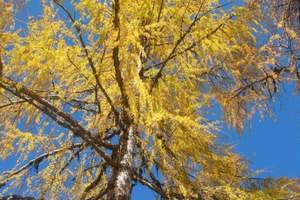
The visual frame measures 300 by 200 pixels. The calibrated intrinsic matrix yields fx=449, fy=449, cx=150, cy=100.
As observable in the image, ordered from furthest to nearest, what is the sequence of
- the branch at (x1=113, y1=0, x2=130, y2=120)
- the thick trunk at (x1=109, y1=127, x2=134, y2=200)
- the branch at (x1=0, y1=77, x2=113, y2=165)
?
1. the thick trunk at (x1=109, y1=127, x2=134, y2=200)
2. the branch at (x1=0, y1=77, x2=113, y2=165)
3. the branch at (x1=113, y1=0, x2=130, y2=120)

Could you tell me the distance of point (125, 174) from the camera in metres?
4.09

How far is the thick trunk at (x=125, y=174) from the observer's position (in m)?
3.93

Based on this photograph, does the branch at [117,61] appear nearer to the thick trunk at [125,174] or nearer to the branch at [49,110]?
the thick trunk at [125,174]

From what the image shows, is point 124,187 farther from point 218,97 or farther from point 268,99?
point 268,99

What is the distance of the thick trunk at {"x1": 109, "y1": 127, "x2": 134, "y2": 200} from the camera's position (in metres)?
3.93

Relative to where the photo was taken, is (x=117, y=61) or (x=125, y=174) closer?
(x=117, y=61)

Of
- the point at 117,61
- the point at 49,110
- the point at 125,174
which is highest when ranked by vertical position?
the point at 117,61

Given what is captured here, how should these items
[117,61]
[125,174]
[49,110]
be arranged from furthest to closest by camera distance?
[125,174] → [49,110] → [117,61]

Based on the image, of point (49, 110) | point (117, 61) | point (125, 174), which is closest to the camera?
point (117, 61)

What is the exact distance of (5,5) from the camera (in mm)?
3086

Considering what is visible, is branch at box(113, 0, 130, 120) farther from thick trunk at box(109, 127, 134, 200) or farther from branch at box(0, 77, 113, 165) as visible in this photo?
branch at box(0, 77, 113, 165)

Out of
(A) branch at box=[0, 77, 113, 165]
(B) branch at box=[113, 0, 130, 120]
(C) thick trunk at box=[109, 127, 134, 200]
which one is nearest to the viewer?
(B) branch at box=[113, 0, 130, 120]

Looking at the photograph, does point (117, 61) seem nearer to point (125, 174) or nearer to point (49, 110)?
point (49, 110)

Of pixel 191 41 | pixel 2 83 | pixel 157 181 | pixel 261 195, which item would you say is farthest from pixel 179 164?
pixel 2 83
